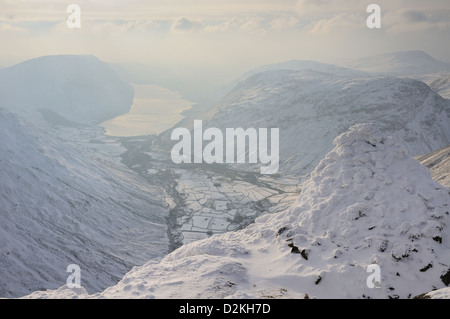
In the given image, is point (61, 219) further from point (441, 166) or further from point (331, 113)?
point (331, 113)

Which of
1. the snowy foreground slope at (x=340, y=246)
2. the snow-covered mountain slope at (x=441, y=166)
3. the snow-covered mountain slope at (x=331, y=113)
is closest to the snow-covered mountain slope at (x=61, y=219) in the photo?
the snowy foreground slope at (x=340, y=246)

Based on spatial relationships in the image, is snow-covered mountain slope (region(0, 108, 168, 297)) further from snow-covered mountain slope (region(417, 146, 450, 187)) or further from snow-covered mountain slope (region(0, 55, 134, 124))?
snow-covered mountain slope (region(0, 55, 134, 124))

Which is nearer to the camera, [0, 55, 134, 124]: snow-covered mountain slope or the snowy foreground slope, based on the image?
the snowy foreground slope

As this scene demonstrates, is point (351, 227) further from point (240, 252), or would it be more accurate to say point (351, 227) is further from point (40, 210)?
point (40, 210)

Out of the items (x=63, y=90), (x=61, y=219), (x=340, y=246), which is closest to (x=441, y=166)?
(x=340, y=246)

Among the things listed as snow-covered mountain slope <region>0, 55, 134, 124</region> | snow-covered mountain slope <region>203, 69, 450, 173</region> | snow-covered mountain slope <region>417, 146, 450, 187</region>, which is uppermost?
snow-covered mountain slope <region>0, 55, 134, 124</region>

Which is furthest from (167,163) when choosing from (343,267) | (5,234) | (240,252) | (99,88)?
(99,88)

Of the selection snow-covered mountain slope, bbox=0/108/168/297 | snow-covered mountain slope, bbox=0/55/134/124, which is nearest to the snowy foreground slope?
snow-covered mountain slope, bbox=0/108/168/297
